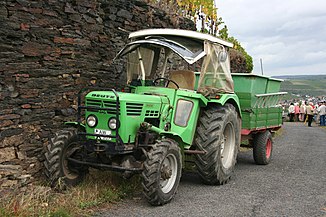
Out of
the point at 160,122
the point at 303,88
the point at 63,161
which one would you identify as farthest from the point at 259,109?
the point at 303,88

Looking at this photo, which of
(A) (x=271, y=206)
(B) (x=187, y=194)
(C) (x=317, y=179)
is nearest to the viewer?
(A) (x=271, y=206)

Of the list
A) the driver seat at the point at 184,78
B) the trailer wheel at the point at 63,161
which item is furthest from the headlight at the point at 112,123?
the driver seat at the point at 184,78

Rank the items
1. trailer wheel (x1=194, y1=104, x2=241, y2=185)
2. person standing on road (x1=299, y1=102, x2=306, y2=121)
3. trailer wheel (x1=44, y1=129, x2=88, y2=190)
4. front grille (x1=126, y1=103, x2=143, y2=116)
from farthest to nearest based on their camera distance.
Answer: person standing on road (x1=299, y1=102, x2=306, y2=121), trailer wheel (x1=194, y1=104, x2=241, y2=185), trailer wheel (x1=44, y1=129, x2=88, y2=190), front grille (x1=126, y1=103, x2=143, y2=116)

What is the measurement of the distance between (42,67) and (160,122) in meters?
2.13

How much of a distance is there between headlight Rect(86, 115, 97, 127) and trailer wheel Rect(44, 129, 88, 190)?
1.49 feet

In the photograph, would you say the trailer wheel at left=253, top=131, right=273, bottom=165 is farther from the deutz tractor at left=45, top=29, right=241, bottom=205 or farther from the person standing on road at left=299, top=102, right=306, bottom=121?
the person standing on road at left=299, top=102, right=306, bottom=121

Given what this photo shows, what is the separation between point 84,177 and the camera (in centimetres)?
679

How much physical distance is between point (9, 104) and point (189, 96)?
2.72m

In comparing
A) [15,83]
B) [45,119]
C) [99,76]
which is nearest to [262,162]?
[99,76]

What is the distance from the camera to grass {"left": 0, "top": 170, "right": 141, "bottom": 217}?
5133 millimetres

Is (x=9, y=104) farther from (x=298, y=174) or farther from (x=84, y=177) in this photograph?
(x=298, y=174)

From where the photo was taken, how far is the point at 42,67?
7.08 meters

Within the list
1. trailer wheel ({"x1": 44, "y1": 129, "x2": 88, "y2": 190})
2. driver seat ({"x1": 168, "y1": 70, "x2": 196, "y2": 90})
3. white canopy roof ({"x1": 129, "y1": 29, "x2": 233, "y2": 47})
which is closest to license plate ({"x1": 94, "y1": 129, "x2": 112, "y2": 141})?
trailer wheel ({"x1": 44, "y1": 129, "x2": 88, "y2": 190})

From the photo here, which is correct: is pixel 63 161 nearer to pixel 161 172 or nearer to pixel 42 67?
pixel 161 172
